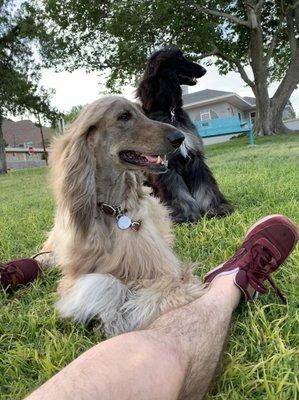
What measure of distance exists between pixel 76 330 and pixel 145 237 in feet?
2.03

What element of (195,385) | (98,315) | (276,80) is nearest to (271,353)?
(195,385)

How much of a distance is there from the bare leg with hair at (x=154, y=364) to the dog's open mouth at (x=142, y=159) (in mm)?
1041

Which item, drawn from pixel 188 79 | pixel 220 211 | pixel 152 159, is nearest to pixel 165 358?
pixel 152 159

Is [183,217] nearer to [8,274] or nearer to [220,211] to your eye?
[220,211]

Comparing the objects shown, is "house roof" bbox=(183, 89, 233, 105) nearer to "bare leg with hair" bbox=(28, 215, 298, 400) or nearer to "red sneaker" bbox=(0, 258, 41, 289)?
"red sneaker" bbox=(0, 258, 41, 289)

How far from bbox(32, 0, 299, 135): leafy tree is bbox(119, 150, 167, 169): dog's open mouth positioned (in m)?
14.3

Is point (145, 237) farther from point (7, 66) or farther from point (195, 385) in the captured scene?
point (7, 66)

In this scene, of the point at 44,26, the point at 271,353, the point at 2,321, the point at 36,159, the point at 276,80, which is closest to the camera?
the point at 271,353

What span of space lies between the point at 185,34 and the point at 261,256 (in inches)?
642

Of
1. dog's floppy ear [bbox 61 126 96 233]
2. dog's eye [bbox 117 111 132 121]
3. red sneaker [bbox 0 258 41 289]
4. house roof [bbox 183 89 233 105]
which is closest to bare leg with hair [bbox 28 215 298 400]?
dog's floppy ear [bbox 61 126 96 233]

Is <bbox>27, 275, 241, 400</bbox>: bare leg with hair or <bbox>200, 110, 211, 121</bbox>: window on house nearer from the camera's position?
<bbox>27, 275, 241, 400</bbox>: bare leg with hair

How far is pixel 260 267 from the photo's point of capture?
1978 millimetres

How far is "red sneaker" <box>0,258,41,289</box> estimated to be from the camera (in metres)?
2.59

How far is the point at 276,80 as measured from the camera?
27578 mm
